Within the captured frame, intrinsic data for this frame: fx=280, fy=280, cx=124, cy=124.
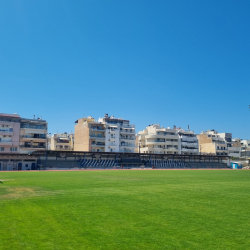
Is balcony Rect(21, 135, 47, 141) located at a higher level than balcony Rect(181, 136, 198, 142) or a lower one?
lower

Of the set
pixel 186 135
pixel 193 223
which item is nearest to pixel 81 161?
pixel 186 135

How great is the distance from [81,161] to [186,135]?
169 ft

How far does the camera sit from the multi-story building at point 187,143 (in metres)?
107

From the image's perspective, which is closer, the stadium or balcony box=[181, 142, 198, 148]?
the stadium

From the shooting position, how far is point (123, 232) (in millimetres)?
7902

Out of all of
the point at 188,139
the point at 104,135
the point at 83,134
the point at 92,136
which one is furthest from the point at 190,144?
the point at 83,134

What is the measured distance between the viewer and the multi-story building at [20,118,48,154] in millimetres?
75188

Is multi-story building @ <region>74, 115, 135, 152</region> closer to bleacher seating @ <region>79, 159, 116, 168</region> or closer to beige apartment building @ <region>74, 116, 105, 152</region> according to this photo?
beige apartment building @ <region>74, 116, 105, 152</region>

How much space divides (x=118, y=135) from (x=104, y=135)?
195 inches

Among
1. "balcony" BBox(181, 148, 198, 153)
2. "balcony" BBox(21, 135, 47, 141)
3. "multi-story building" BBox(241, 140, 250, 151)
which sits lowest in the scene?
"balcony" BBox(181, 148, 198, 153)

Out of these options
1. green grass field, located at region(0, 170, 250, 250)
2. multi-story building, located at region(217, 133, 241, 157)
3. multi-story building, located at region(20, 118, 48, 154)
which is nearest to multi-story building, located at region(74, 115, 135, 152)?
multi-story building, located at region(20, 118, 48, 154)

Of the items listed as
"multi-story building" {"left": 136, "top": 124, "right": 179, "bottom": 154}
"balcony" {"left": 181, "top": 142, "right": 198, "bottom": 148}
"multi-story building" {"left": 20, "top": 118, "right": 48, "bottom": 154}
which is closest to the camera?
"multi-story building" {"left": 20, "top": 118, "right": 48, "bottom": 154}

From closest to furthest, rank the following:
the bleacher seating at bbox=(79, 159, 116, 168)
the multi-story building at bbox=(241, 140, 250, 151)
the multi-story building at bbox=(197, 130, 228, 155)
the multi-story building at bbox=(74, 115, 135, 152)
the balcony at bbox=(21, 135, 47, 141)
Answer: the bleacher seating at bbox=(79, 159, 116, 168) → the balcony at bbox=(21, 135, 47, 141) → the multi-story building at bbox=(74, 115, 135, 152) → the multi-story building at bbox=(197, 130, 228, 155) → the multi-story building at bbox=(241, 140, 250, 151)

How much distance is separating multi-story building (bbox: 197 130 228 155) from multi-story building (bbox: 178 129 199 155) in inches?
307
